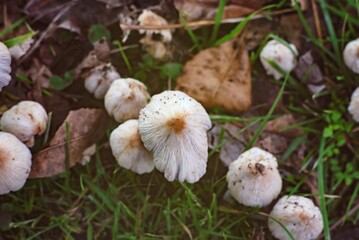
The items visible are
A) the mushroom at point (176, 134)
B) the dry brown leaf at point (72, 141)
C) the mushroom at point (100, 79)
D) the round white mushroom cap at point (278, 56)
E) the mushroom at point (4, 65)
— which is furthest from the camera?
the round white mushroom cap at point (278, 56)

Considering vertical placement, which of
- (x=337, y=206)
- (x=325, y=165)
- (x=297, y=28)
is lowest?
(x=337, y=206)

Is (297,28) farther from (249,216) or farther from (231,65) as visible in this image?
(249,216)

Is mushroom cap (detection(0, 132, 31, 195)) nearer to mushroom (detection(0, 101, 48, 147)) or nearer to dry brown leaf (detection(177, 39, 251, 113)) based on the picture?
mushroom (detection(0, 101, 48, 147))

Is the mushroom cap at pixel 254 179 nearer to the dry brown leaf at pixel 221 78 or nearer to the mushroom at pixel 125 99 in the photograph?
the dry brown leaf at pixel 221 78

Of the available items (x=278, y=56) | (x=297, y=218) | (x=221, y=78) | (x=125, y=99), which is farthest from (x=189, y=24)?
(x=297, y=218)

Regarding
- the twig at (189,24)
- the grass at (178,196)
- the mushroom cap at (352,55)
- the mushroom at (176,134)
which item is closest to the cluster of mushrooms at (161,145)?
the mushroom at (176,134)

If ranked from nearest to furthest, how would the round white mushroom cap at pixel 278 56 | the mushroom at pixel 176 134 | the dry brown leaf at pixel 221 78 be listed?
the mushroom at pixel 176 134 < the dry brown leaf at pixel 221 78 < the round white mushroom cap at pixel 278 56

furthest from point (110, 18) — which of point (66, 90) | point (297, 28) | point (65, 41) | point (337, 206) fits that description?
point (337, 206)
